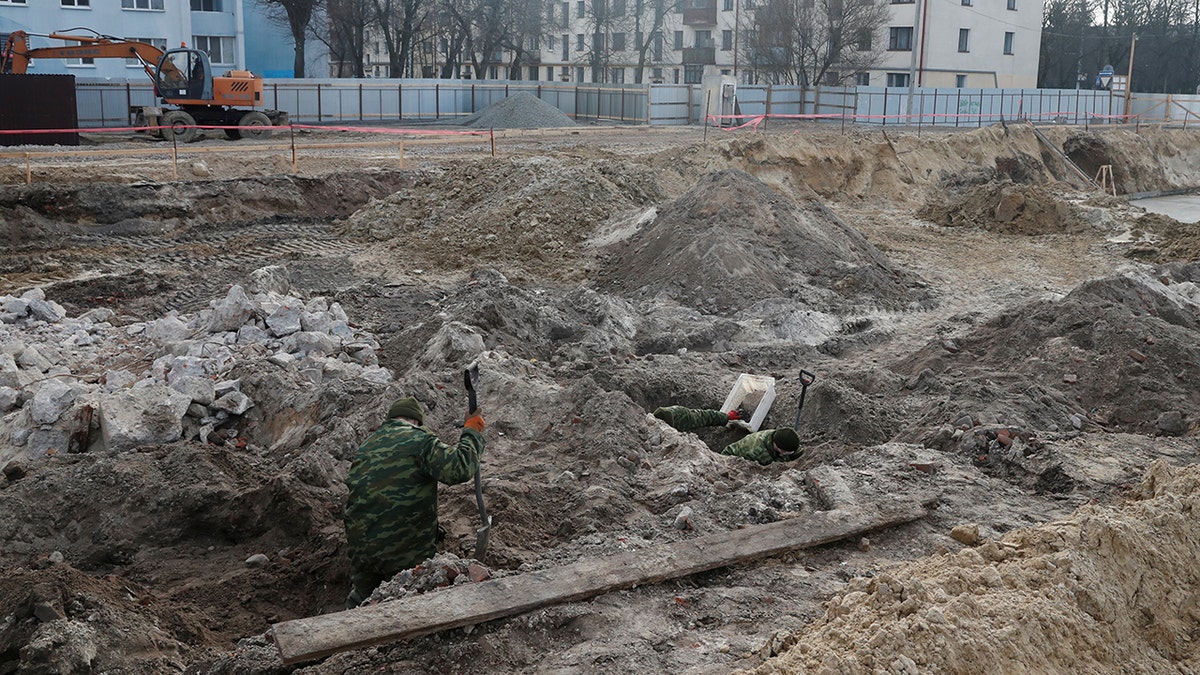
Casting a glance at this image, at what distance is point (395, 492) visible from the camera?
6.11 m

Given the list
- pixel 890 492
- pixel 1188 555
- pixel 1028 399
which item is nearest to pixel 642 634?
pixel 890 492

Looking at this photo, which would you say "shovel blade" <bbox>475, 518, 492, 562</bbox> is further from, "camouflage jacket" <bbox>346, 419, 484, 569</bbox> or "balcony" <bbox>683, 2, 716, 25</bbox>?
"balcony" <bbox>683, 2, 716, 25</bbox>

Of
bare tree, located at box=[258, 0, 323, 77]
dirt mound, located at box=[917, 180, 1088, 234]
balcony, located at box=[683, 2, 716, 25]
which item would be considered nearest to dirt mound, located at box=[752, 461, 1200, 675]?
dirt mound, located at box=[917, 180, 1088, 234]

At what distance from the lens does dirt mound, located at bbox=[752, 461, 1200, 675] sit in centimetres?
434

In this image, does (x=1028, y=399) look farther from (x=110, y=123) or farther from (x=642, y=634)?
(x=110, y=123)

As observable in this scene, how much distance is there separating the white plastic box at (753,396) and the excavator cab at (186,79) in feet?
70.8

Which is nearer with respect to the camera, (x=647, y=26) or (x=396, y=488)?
(x=396, y=488)

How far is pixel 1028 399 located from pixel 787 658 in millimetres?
5718

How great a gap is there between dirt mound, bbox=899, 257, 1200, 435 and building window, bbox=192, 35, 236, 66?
133ft

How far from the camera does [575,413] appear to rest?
8.75m

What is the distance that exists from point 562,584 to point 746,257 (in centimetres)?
957

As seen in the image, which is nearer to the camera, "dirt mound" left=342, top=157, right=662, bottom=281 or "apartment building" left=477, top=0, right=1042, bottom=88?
"dirt mound" left=342, top=157, right=662, bottom=281

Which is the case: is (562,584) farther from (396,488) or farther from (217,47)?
(217,47)

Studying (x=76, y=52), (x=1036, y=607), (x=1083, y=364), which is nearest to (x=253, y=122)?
(x=76, y=52)
